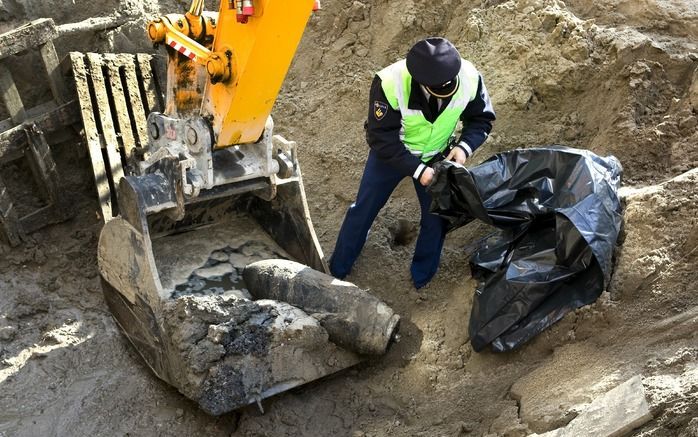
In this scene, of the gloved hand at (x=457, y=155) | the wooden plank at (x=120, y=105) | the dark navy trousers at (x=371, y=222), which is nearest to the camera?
the gloved hand at (x=457, y=155)

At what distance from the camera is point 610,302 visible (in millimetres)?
3803

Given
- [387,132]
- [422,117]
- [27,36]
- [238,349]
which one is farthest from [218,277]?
[27,36]

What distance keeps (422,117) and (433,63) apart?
41cm

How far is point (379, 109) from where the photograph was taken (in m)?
4.27

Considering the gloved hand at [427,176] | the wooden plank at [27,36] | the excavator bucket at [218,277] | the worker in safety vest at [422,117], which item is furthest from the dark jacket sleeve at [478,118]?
the wooden plank at [27,36]

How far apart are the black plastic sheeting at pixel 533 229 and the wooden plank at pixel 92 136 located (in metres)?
2.30

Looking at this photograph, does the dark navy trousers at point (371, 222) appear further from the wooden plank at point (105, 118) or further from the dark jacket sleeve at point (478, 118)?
the wooden plank at point (105, 118)

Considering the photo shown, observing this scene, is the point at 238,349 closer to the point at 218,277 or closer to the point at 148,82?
the point at 218,277

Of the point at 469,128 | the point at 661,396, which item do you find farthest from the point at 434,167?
the point at 661,396

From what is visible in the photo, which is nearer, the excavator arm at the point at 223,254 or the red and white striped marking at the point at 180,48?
the excavator arm at the point at 223,254

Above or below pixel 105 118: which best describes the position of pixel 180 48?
above

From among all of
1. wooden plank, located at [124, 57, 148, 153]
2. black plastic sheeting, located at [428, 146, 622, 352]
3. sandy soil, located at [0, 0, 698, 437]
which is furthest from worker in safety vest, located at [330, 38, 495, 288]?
wooden plank, located at [124, 57, 148, 153]

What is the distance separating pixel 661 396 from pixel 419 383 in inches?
58.4

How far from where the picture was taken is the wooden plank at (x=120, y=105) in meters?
5.17
